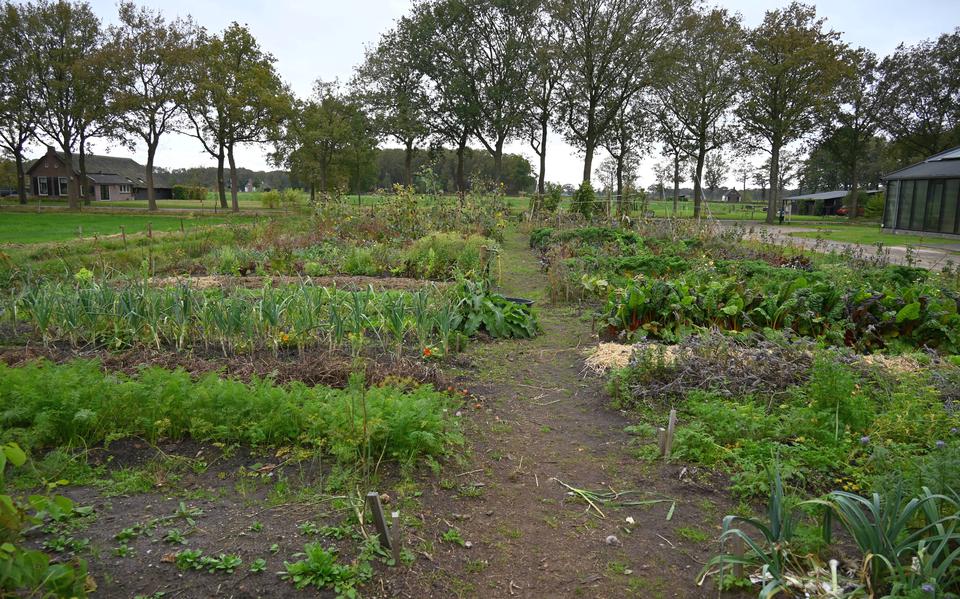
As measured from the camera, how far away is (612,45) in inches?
1139

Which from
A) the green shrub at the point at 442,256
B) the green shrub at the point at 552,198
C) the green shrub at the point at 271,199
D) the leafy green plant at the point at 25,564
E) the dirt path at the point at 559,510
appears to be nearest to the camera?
the leafy green plant at the point at 25,564

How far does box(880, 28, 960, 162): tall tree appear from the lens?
113 feet

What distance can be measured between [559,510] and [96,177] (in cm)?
6596

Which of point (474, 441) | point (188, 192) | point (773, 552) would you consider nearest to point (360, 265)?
point (474, 441)

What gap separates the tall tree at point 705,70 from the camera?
29.8m

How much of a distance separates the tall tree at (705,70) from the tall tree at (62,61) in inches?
1258

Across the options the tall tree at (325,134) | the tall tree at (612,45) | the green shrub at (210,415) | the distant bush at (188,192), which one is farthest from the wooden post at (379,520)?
the distant bush at (188,192)

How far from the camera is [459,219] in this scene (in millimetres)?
14203

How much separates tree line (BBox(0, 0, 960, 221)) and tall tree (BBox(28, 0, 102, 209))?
84 millimetres

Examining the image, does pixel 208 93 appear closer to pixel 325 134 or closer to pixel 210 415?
pixel 325 134

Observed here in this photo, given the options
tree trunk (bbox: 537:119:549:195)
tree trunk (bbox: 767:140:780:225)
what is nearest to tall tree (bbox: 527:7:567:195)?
tree trunk (bbox: 537:119:549:195)

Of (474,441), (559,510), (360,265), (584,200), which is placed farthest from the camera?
(584,200)

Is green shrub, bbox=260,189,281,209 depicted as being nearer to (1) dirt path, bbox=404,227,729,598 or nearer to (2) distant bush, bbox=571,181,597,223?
(2) distant bush, bbox=571,181,597,223

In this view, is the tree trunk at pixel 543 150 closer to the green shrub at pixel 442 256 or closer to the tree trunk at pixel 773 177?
the tree trunk at pixel 773 177
